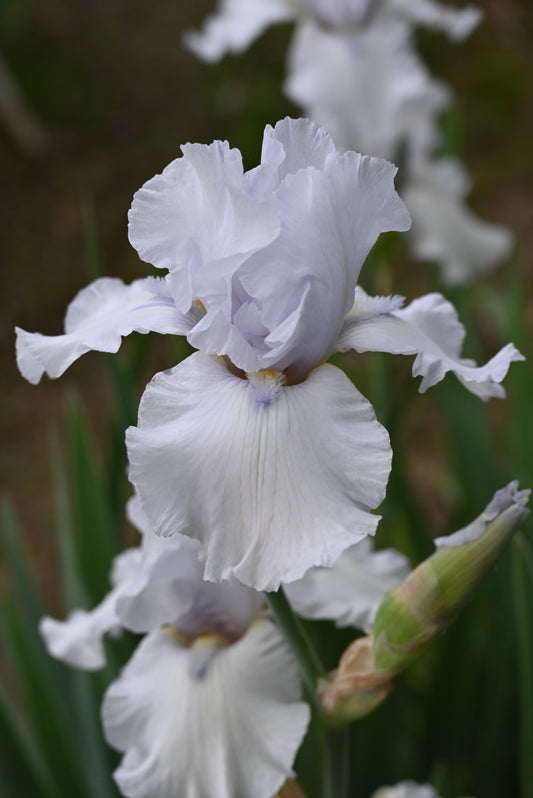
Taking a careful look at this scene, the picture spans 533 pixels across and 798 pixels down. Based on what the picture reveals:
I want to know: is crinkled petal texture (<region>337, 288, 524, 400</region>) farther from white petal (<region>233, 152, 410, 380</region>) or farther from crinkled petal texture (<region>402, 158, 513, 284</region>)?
crinkled petal texture (<region>402, 158, 513, 284</region>)

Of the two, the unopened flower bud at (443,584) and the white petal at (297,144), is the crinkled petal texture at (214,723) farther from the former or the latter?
the white petal at (297,144)

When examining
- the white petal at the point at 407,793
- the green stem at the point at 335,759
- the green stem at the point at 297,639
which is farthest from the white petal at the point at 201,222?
the white petal at the point at 407,793

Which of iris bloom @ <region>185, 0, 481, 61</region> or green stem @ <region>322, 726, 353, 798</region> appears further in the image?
iris bloom @ <region>185, 0, 481, 61</region>

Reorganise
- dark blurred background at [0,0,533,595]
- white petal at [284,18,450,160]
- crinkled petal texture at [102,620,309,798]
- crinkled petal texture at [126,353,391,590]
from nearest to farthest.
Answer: crinkled petal texture at [126,353,391,590]
crinkled petal texture at [102,620,309,798]
white petal at [284,18,450,160]
dark blurred background at [0,0,533,595]

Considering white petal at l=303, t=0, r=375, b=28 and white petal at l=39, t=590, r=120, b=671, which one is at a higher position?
white petal at l=303, t=0, r=375, b=28

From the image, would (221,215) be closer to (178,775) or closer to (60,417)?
(178,775)

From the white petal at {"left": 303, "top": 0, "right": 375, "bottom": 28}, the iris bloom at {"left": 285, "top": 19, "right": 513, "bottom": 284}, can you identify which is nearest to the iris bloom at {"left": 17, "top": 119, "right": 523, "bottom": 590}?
the iris bloom at {"left": 285, "top": 19, "right": 513, "bottom": 284}

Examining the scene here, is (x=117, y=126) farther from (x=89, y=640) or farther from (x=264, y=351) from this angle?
(x=264, y=351)
